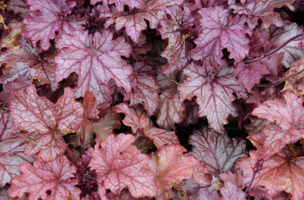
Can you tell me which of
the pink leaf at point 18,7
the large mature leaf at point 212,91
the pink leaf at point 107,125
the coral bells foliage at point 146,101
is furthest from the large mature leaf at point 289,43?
the pink leaf at point 18,7

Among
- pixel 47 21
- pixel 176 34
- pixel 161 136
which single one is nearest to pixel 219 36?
pixel 176 34

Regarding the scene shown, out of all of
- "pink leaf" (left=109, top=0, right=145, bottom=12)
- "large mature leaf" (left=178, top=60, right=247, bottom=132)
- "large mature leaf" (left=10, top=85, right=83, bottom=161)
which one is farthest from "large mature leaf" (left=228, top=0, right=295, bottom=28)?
"large mature leaf" (left=10, top=85, right=83, bottom=161)

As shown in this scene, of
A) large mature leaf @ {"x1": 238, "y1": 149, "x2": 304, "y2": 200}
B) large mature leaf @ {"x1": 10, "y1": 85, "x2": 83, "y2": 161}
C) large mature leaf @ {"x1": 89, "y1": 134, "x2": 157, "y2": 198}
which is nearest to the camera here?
large mature leaf @ {"x1": 89, "y1": 134, "x2": 157, "y2": 198}

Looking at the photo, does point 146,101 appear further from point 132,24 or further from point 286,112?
point 286,112

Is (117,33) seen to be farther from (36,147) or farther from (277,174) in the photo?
(277,174)

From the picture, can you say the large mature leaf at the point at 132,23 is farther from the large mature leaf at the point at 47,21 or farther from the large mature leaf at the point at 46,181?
the large mature leaf at the point at 46,181

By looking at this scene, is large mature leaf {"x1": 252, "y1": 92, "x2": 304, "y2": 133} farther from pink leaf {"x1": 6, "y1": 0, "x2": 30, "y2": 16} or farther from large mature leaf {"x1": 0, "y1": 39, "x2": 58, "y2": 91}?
pink leaf {"x1": 6, "y1": 0, "x2": 30, "y2": 16}

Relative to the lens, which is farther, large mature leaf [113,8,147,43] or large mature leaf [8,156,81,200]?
large mature leaf [113,8,147,43]

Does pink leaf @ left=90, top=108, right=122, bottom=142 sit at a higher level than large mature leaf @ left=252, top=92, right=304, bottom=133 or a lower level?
lower
